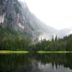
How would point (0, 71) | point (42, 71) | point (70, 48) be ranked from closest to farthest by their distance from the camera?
1. point (0, 71)
2. point (42, 71)
3. point (70, 48)

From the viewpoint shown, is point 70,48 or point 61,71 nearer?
point 61,71

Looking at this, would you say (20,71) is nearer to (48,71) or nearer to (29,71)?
(29,71)

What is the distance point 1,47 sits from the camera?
175625mm

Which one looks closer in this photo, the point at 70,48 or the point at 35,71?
the point at 35,71

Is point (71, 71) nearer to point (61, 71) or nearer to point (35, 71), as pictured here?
point (61, 71)

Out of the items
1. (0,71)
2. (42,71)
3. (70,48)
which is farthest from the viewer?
(70,48)

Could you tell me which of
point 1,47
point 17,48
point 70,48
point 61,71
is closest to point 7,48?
point 1,47

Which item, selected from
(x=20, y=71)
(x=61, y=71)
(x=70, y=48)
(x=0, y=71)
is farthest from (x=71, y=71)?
(x=70, y=48)

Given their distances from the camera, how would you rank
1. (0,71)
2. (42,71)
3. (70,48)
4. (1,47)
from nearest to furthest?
(0,71) < (42,71) < (1,47) < (70,48)

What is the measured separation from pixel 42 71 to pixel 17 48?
163 meters

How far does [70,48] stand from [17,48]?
3943 cm

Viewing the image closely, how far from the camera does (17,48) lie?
196875 mm

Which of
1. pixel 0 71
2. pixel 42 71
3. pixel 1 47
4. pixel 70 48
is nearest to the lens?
pixel 0 71

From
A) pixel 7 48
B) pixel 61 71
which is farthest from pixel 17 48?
pixel 61 71
